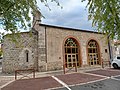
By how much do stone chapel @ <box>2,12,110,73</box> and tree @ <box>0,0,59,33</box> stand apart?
10028mm

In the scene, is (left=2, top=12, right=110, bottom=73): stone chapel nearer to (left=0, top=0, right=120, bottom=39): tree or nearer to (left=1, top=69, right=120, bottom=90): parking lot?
(left=1, top=69, right=120, bottom=90): parking lot

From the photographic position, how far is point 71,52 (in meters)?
20.9

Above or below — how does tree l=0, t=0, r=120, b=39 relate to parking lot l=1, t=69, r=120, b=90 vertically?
above

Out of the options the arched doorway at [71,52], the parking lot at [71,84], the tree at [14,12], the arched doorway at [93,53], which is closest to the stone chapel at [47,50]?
the arched doorway at [71,52]

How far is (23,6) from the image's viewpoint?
6074 millimetres

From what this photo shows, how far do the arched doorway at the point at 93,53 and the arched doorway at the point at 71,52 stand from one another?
2160mm

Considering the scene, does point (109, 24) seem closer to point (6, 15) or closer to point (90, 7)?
point (90, 7)

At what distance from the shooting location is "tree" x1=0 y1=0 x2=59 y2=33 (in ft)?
18.7

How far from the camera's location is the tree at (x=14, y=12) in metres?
5.70

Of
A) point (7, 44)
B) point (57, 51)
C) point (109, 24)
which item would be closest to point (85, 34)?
point (57, 51)

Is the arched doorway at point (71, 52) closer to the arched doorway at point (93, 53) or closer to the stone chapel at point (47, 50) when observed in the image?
the stone chapel at point (47, 50)

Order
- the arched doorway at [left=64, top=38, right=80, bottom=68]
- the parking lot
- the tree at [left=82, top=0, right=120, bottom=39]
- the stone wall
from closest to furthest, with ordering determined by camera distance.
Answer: the tree at [left=82, top=0, right=120, bottom=39] < the parking lot < the stone wall < the arched doorway at [left=64, top=38, right=80, bottom=68]

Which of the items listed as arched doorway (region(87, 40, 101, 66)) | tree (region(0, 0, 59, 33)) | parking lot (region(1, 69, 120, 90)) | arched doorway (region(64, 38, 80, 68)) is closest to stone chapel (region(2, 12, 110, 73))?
arched doorway (region(64, 38, 80, 68))

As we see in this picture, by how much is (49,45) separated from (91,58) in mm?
7681
